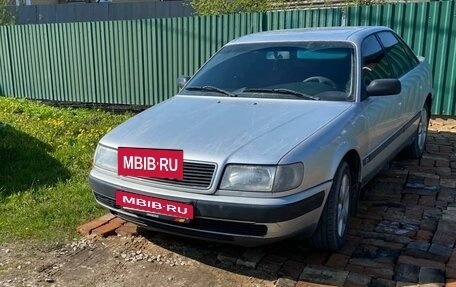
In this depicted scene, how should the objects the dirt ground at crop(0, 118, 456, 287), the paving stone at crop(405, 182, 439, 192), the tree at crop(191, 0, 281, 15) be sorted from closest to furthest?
the dirt ground at crop(0, 118, 456, 287)
the paving stone at crop(405, 182, 439, 192)
the tree at crop(191, 0, 281, 15)

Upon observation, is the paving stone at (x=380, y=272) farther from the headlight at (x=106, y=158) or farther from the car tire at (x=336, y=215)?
the headlight at (x=106, y=158)

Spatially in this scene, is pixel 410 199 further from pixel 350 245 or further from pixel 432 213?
pixel 350 245

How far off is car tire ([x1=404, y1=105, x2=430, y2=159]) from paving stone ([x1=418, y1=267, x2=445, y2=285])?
8.20 feet

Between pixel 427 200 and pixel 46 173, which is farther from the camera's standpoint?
pixel 46 173

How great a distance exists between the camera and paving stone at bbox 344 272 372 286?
9.66 feet

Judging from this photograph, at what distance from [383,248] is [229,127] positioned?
1.41 m

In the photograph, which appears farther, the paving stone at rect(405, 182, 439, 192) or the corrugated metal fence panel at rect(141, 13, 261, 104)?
the corrugated metal fence panel at rect(141, 13, 261, 104)

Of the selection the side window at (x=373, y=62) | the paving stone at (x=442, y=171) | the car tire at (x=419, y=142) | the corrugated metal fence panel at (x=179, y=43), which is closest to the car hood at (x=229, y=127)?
the side window at (x=373, y=62)

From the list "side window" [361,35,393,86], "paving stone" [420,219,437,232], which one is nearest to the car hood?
"side window" [361,35,393,86]

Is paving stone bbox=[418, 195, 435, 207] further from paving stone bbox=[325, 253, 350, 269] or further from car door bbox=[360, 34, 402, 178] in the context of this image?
paving stone bbox=[325, 253, 350, 269]

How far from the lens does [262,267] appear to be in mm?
3178

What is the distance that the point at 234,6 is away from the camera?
10555mm

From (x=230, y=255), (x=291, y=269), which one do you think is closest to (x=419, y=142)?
(x=291, y=269)

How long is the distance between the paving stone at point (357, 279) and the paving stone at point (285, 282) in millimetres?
331
